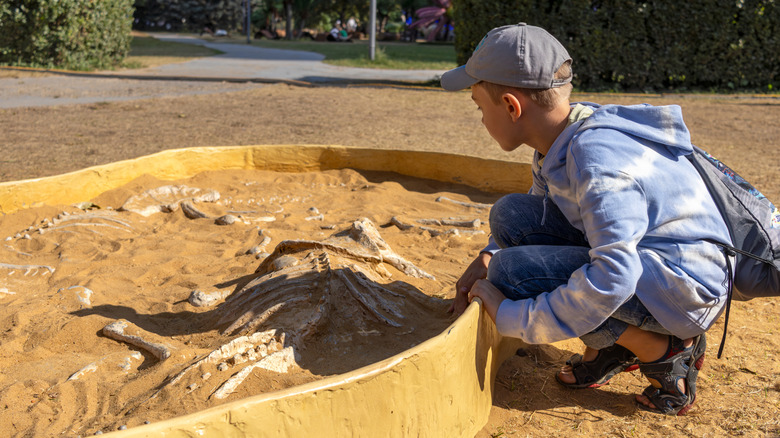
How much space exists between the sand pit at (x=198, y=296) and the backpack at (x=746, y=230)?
98 cm

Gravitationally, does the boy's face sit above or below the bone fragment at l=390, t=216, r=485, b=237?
above

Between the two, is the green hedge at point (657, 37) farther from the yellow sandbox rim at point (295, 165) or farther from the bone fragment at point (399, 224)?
the bone fragment at point (399, 224)

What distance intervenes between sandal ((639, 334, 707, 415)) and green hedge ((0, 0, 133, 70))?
13.0 m

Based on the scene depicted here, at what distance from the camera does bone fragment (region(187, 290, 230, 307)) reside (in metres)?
2.55

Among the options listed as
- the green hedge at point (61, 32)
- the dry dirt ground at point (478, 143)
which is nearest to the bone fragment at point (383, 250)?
the dry dirt ground at point (478, 143)

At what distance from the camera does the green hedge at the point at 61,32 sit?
12.3 metres

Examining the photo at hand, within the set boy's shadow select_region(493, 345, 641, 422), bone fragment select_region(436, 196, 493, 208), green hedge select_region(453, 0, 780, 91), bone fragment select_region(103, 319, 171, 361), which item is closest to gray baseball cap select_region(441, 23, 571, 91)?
boy's shadow select_region(493, 345, 641, 422)

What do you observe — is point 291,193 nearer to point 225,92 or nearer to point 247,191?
point 247,191

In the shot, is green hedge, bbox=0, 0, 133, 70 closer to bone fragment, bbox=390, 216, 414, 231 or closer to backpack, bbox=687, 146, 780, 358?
bone fragment, bbox=390, 216, 414, 231

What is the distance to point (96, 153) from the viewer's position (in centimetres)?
563

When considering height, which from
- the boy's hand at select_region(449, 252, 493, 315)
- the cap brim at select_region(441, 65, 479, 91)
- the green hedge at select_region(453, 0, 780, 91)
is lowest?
the boy's hand at select_region(449, 252, 493, 315)

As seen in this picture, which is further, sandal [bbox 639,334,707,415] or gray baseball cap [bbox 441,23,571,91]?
sandal [bbox 639,334,707,415]

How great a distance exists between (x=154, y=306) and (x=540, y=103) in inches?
68.0

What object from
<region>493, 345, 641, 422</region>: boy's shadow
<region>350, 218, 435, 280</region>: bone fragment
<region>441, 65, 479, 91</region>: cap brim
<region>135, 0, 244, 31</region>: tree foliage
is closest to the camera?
<region>441, 65, 479, 91</region>: cap brim
